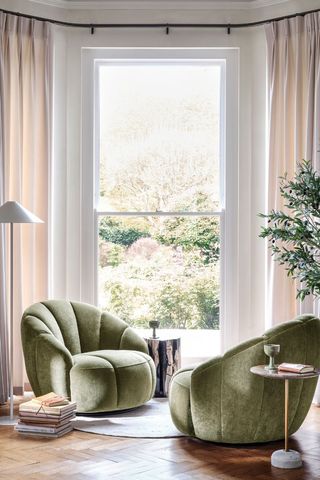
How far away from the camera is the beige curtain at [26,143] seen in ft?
21.1

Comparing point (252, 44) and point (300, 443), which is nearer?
point (300, 443)

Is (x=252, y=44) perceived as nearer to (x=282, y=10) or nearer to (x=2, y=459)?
(x=282, y=10)

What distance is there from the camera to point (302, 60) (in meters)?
6.48

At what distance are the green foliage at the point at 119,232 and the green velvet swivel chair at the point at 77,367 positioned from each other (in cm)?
105

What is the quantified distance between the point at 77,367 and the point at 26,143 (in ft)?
6.89

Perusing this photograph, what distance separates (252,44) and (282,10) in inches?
15.5

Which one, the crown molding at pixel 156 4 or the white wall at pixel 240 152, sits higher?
the crown molding at pixel 156 4

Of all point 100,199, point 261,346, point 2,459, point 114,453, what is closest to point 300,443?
point 261,346

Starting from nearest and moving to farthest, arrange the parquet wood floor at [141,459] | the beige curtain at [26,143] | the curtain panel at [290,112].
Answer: the parquet wood floor at [141,459], the curtain panel at [290,112], the beige curtain at [26,143]

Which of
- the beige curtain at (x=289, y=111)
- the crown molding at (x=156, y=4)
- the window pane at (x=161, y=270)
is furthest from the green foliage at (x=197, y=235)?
the crown molding at (x=156, y=4)

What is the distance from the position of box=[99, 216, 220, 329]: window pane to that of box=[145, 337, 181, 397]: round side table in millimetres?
579

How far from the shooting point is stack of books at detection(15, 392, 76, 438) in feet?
16.8

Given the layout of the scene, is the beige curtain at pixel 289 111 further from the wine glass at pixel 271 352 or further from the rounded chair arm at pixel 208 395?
the wine glass at pixel 271 352

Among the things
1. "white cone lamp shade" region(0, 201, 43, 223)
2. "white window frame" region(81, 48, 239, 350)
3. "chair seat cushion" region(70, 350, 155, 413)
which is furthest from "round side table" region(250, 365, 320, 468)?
"white window frame" region(81, 48, 239, 350)
